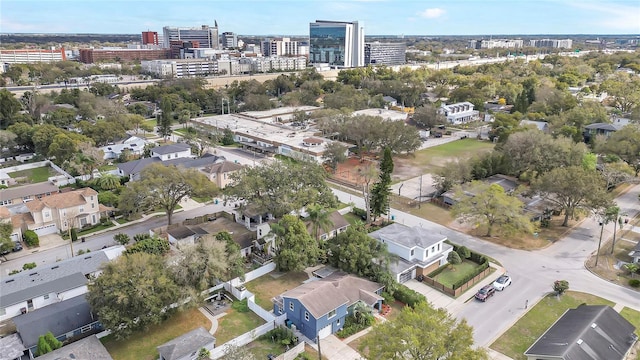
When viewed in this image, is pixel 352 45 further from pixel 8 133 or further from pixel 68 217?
pixel 68 217

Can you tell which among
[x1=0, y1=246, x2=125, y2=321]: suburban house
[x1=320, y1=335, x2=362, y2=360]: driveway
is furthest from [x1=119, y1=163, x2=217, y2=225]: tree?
[x1=320, y1=335, x2=362, y2=360]: driveway

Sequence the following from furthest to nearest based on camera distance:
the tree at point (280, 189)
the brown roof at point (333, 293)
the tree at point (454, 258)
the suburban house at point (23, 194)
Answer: the suburban house at point (23, 194) → the tree at point (280, 189) → the tree at point (454, 258) → the brown roof at point (333, 293)

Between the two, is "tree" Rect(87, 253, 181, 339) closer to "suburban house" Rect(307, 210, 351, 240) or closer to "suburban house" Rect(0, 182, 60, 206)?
"suburban house" Rect(307, 210, 351, 240)

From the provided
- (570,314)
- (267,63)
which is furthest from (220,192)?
(267,63)

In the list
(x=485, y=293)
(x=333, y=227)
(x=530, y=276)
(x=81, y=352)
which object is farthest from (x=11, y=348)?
(x=530, y=276)

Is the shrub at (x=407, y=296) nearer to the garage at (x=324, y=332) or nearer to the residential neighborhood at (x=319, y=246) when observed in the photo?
the residential neighborhood at (x=319, y=246)

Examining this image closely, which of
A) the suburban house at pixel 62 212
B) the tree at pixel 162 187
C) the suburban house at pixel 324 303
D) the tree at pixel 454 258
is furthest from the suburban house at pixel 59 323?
the tree at pixel 454 258

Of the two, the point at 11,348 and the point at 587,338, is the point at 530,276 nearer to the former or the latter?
the point at 587,338
